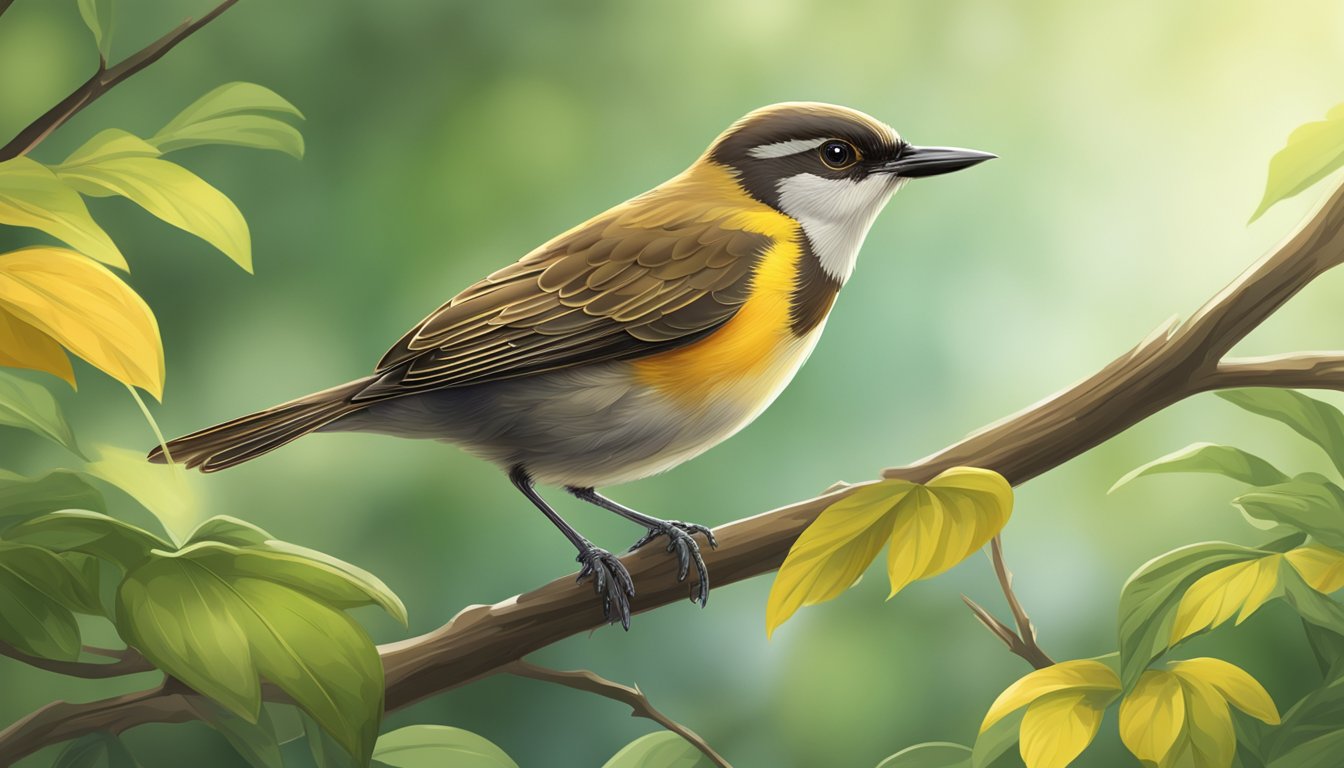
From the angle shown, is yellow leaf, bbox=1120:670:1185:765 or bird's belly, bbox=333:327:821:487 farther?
bird's belly, bbox=333:327:821:487

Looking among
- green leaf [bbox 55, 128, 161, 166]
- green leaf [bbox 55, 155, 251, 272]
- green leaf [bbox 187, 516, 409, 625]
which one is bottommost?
green leaf [bbox 187, 516, 409, 625]

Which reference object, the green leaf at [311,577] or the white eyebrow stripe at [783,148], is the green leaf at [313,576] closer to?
the green leaf at [311,577]

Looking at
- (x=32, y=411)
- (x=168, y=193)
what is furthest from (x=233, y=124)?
(x=32, y=411)

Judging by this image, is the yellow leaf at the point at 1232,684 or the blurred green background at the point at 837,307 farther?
the blurred green background at the point at 837,307

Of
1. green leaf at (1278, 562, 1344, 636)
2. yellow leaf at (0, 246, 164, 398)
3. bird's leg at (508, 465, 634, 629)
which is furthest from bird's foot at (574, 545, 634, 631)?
green leaf at (1278, 562, 1344, 636)

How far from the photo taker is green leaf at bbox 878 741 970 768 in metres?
0.83

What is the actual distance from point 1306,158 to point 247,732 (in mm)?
768

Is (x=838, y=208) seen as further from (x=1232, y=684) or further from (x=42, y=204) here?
(x=42, y=204)

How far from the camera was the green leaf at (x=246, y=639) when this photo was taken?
1.97 ft

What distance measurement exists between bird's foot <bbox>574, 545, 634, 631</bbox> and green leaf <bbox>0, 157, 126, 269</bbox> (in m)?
0.36

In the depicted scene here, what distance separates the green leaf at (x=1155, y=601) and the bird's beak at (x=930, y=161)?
0.32 m

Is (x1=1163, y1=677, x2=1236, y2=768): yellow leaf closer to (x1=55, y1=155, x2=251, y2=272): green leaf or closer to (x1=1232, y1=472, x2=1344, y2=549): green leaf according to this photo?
(x1=1232, y1=472, x2=1344, y2=549): green leaf

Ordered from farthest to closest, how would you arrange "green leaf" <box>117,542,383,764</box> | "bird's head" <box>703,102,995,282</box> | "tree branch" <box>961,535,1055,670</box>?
"bird's head" <box>703,102,995,282</box> → "tree branch" <box>961,535,1055,670</box> → "green leaf" <box>117,542,383,764</box>

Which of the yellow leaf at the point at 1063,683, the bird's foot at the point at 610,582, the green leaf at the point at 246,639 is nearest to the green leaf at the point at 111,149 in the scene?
the green leaf at the point at 246,639
